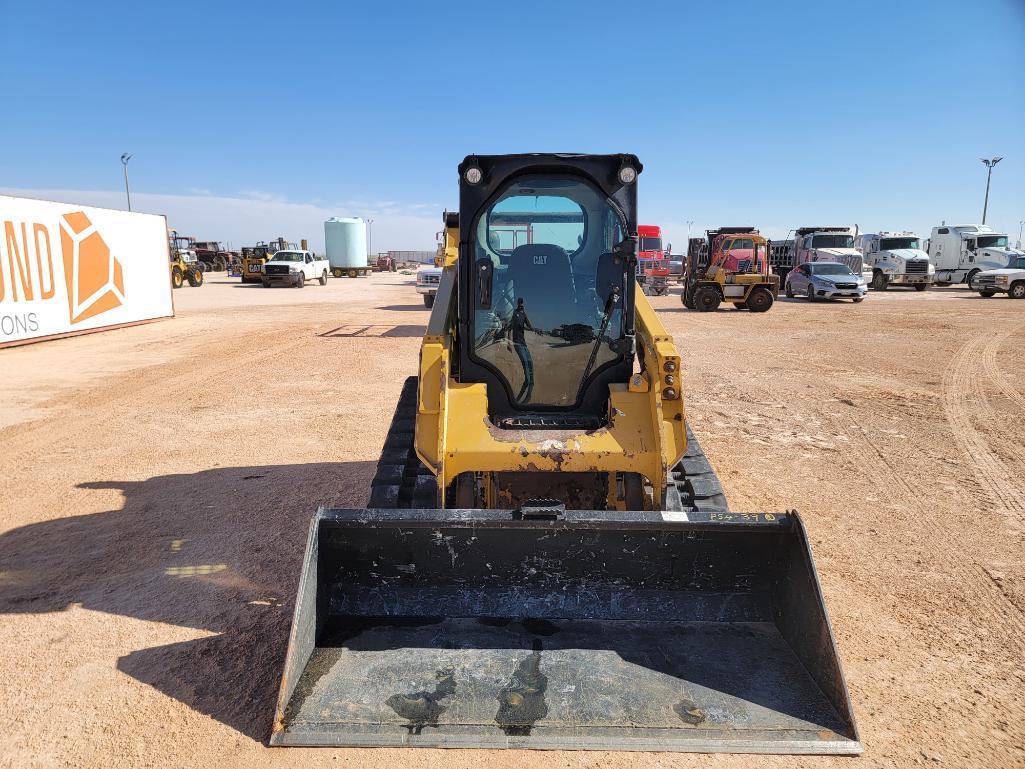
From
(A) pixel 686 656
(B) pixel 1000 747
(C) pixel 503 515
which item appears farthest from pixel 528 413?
(B) pixel 1000 747

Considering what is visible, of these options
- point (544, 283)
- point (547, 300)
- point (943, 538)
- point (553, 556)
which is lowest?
point (943, 538)

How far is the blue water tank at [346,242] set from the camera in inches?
1750

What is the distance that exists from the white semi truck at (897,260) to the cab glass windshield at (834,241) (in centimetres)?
229

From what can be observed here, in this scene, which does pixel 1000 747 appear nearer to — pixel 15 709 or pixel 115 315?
pixel 15 709

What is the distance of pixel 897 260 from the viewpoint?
29.9m

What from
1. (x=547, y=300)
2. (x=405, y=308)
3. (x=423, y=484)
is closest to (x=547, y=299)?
(x=547, y=300)

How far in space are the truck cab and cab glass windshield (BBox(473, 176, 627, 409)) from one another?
85.5 ft

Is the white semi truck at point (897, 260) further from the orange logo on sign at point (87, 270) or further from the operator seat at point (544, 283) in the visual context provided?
the operator seat at point (544, 283)

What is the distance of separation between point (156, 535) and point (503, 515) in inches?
120

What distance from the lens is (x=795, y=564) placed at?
2.99 meters

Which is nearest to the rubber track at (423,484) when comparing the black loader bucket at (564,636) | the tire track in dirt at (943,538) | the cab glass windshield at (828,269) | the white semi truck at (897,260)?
the black loader bucket at (564,636)

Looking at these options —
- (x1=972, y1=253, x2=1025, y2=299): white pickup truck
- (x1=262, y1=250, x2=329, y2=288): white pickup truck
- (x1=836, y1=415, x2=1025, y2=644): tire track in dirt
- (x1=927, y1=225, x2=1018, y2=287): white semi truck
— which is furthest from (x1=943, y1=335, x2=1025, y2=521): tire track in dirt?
(x1=262, y1=250, x2=329, y2=288): white pickup truck

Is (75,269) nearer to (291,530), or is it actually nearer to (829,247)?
(291,530)

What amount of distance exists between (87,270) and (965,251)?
3463 cm
